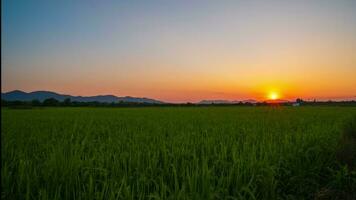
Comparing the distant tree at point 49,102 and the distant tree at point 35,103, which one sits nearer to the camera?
the distant tree at point 35,103

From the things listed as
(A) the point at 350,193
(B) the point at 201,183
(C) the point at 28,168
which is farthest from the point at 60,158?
(A) the point at 350,193

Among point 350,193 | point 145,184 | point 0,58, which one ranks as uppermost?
point 0,58

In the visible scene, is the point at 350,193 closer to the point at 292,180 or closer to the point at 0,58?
the point at 292,180

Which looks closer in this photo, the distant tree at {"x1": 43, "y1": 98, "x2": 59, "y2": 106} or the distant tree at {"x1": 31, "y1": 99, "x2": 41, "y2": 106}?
the distant tree at {"x1": 31, "y1": 99, "x2": 41, "y2": 106}

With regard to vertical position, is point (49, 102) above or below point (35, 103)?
above

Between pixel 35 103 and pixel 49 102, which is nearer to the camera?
pixel 35 103

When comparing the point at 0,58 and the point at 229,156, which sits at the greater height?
the point at 0,58

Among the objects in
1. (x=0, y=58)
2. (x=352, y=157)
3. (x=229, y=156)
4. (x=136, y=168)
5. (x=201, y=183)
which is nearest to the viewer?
(x=0, y=58)

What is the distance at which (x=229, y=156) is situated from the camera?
529 centimetres

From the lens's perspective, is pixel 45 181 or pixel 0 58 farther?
pixel 45 181

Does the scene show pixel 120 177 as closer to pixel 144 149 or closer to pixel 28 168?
pixel 28 168

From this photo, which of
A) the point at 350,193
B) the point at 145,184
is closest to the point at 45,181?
the point at 145,184

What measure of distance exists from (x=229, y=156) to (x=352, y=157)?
3126 mm

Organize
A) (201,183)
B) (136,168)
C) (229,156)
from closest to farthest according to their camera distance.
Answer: (201,183)
(136,168)
(229,156)
